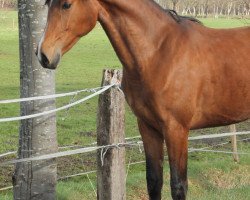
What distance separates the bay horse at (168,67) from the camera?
3.89m

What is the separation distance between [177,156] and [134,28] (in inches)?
40.8

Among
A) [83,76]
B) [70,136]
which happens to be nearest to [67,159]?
[70,136]

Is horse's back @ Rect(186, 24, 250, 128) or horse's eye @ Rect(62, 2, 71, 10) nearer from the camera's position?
horse's eye @ Rect(62, 2, 71, 10)

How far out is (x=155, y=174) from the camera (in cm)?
446

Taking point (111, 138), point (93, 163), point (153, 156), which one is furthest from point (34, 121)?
point (93, 163)

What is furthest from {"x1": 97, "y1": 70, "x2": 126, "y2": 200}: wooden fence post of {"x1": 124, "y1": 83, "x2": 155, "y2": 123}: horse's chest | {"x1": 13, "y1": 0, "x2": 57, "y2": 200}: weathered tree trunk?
{"x1": 124, "y1": 83, "x2": 155, "y2": 123}: horse's chest

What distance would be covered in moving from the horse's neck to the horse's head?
0.18 metres

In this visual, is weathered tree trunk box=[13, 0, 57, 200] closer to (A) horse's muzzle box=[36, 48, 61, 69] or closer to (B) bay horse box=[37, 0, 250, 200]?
(B) bay horse box=[37, 0, 250, 200]

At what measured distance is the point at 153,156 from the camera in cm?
438

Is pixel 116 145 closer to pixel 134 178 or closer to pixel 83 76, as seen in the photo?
pixel 134 178

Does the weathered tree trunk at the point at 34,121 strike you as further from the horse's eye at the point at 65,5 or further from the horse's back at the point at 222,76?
the horse's back at the point at 222,76

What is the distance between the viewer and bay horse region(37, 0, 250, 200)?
389 cm

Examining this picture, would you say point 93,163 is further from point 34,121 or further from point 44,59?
point 44,59

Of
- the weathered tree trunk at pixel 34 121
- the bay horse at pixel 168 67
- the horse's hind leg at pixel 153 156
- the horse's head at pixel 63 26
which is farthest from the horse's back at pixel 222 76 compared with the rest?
the weathered tree trunk at pixel 34 121
